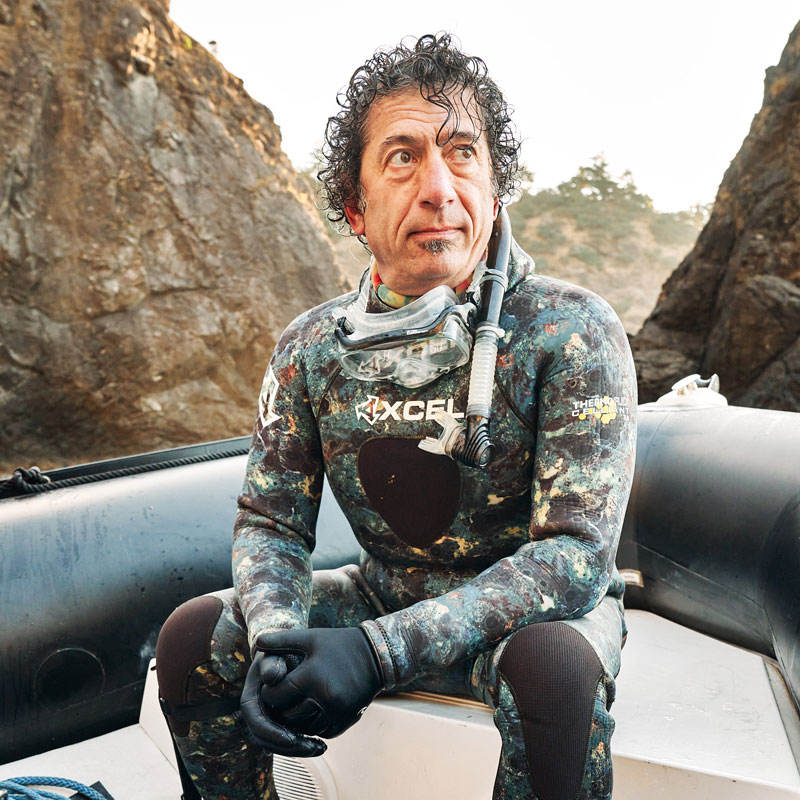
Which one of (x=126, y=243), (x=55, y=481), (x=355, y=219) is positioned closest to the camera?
(x=355, y=219)

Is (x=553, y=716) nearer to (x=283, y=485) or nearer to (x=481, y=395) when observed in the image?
(x=481, y=395)

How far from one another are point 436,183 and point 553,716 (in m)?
0.81

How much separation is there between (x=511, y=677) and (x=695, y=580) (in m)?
1.07

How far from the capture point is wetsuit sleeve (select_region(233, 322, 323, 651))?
142cm

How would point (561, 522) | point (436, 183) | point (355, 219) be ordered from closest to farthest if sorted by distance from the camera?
1. point (561, 522)
2. point (436, 183)
3. point (355, 219)

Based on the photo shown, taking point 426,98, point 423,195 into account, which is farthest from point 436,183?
point 426,98

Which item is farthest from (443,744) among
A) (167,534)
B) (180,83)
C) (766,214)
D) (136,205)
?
(180,83)

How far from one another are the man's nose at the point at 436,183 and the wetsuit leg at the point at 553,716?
0.67 metres

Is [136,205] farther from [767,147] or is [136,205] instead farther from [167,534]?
[167,534]

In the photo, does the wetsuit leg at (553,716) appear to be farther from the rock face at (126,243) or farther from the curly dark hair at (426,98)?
the rock face at (126,243)

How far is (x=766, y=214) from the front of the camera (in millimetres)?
4734

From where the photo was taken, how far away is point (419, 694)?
4.60 feet

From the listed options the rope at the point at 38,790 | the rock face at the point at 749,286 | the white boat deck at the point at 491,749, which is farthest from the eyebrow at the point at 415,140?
the rock face at the point at 749,286

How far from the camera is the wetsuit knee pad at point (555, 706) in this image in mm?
1062
